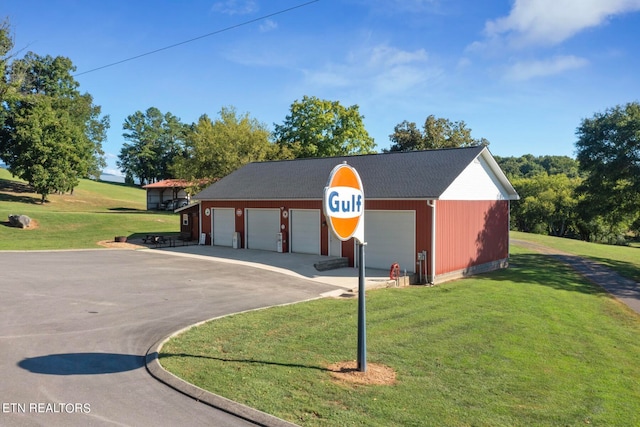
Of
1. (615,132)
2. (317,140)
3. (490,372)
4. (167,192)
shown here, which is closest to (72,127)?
(167,192)

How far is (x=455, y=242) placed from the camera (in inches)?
712

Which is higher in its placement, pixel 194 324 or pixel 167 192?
pixel 167 192

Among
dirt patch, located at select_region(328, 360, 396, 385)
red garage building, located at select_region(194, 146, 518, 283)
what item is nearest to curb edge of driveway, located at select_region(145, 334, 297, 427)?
dirt patch, located at select_region(328, 360, 396, 385)

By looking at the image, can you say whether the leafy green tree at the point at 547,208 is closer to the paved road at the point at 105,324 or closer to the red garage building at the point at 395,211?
the red garage building at the point at 395,211

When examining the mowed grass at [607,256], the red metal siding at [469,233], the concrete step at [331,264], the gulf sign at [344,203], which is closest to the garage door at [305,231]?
the concrete step at [331,264]

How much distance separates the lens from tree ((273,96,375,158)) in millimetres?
47875

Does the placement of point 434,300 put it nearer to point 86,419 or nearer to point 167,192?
point 86,419

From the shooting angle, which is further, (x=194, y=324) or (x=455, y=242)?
(x=455, y=242)

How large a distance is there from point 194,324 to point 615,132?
2554 centimetres

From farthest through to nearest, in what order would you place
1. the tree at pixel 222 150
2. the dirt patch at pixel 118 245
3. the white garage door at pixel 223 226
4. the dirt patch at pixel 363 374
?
the tree at pixel 222 150
the white garage door at pixel 223 226
the dirt patch at pixel 118 245
the dirt patch at pixel 363 374

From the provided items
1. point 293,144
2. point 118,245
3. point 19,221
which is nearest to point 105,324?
point 118,245

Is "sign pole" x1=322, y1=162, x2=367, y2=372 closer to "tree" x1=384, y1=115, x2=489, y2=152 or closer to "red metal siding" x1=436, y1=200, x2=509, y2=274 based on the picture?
"red metal siding" x1=436, y1=200, x2=509, y2=274

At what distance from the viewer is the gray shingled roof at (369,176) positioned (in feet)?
58.4

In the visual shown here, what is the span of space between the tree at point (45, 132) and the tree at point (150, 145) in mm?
29744
